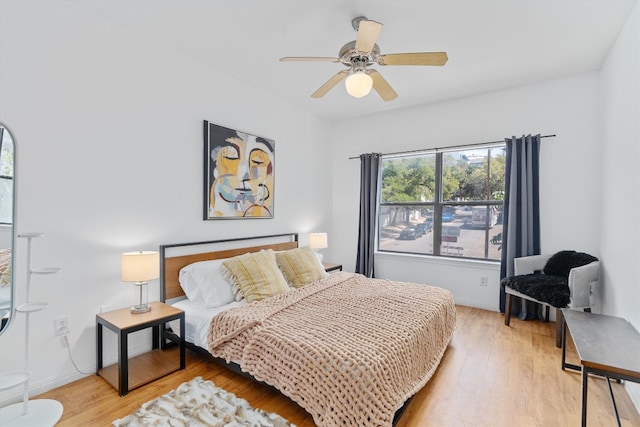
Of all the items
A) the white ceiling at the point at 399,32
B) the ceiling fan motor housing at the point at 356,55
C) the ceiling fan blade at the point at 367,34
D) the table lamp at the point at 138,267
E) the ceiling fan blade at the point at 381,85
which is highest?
the white ceiling at the point at 399,32

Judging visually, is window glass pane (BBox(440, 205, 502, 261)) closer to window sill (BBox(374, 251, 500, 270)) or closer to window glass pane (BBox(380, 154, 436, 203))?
window sill (BBox(374, 251, 500, 270))

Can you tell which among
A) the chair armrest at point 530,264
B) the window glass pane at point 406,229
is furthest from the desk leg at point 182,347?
the chair armrest at point 530,264

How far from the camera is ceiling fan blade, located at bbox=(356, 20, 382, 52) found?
1.83m

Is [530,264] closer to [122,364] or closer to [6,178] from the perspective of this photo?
[122,364]

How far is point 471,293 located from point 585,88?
2595mm

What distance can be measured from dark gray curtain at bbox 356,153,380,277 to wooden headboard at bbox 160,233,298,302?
1.48 meters

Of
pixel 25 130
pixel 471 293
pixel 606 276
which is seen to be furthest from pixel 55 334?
pixel 606 276

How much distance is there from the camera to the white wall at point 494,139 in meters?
3.29

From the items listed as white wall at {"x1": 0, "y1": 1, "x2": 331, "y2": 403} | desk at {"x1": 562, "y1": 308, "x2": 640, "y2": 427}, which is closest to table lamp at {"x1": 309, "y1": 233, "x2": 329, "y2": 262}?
white wall at {"x1": 0, "y1": 1, "x2": 331, "y2": 403}


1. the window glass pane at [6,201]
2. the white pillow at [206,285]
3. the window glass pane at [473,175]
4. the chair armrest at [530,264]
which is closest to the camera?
the window glass pane at [6,201]

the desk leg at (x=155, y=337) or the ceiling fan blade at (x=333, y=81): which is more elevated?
the ceiling fan blade at (x=333, y=81)

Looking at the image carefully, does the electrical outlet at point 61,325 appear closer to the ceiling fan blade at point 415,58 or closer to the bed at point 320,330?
the bed at point 320,330

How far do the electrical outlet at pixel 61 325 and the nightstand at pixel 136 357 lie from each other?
0.58ft

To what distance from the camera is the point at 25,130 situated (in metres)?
2.01
